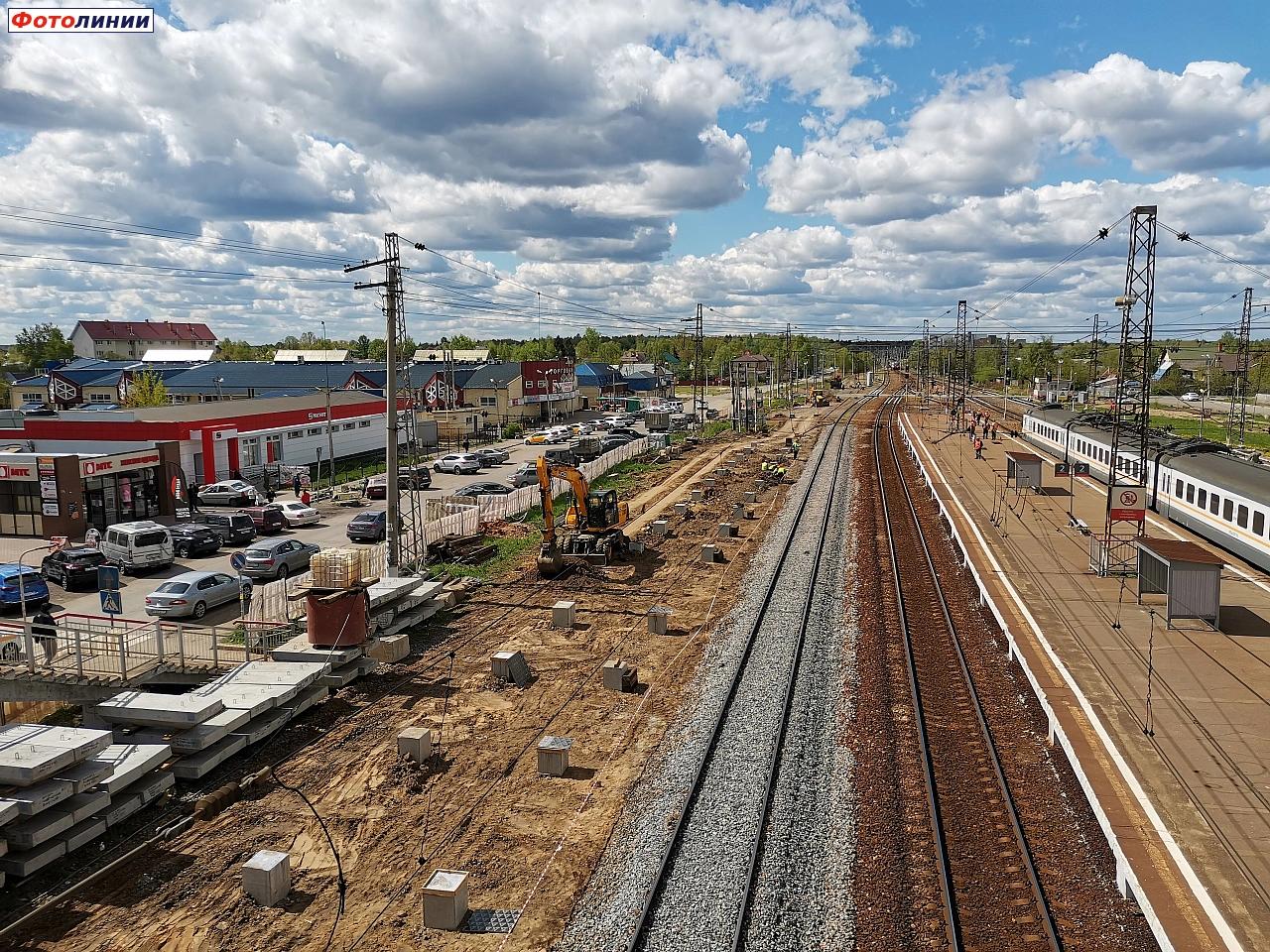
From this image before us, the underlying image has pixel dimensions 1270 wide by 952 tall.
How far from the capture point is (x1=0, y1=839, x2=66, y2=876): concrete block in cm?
1214

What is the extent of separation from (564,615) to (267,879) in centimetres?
1247

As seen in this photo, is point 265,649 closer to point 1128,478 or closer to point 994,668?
point 994,668

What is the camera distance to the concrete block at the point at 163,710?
49.9 ft

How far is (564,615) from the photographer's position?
910 inches

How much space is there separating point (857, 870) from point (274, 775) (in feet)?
31.4

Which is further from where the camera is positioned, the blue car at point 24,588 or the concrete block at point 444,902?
the blue car at point 24,588

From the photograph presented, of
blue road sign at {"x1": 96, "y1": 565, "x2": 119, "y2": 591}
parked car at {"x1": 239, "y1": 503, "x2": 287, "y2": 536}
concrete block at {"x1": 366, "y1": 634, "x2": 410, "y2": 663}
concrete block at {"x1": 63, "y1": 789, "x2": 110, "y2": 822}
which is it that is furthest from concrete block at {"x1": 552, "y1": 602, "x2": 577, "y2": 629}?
parked car at {"x1": 239, "y1": 503, "x2": 287, "y2": 536}

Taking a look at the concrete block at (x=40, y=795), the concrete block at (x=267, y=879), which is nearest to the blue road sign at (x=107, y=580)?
the concrete block at (x=40, y=795)

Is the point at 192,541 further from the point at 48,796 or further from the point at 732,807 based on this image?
the point at 732,807

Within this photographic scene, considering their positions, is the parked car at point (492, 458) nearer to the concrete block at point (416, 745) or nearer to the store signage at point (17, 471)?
the store signage at point (17, 471)

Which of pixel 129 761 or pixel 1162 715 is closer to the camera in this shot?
pixel 129 761

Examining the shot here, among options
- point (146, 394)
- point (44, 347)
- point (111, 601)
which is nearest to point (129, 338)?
point (44, 347)

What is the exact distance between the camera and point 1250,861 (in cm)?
1139

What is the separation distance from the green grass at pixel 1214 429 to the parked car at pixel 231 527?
224ft
